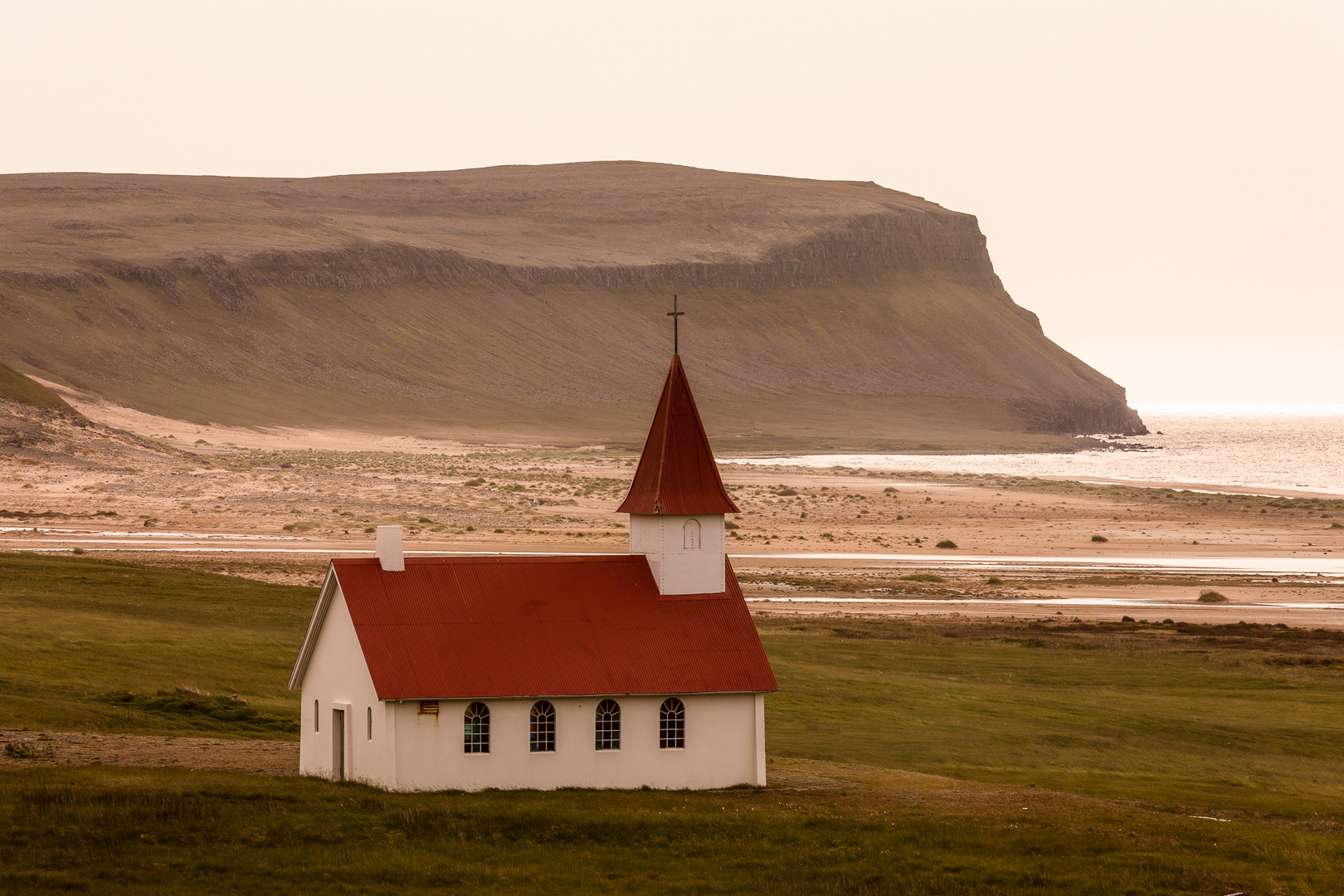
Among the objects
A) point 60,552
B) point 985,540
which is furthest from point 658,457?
point 985,540

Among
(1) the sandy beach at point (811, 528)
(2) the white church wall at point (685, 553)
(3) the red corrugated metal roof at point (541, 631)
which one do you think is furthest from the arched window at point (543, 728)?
(1) the sandy beach at point (811, 528)

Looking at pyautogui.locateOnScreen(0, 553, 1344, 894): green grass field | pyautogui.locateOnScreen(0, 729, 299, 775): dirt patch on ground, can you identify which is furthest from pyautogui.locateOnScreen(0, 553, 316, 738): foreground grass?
pyautogui.locateOnScreen(0, 729, 299, 775): dirt patch on ground

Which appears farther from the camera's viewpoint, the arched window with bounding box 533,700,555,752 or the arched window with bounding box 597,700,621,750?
the arched window with bounding box 597,700,621,750

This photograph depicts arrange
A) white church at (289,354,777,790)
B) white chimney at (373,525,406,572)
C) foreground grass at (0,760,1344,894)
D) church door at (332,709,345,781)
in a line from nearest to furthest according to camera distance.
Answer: foreground grass at (0,760,1344,894)
white church at (289,354,777,790)
church door at (332,709,345,781)
white chimney at (373,525,406,572)

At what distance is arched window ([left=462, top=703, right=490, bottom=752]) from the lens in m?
24.9

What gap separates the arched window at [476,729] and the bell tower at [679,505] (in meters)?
4.22

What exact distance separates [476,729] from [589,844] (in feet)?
13.4

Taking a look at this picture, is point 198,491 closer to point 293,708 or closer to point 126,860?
point 293,708

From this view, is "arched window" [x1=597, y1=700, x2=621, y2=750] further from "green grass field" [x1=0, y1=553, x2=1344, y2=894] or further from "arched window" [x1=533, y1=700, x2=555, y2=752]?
"green grass field" [x1=0, y1=553, x2=1344, y2=894]

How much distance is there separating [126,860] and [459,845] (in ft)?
14.1

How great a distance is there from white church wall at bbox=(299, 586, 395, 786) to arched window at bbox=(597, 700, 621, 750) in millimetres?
3400

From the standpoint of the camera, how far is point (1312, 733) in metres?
35.4

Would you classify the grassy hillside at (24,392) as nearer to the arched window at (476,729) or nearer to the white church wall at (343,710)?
the white church wall at (343,710)

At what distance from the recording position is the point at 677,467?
2825 centimetres
